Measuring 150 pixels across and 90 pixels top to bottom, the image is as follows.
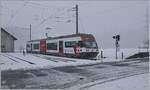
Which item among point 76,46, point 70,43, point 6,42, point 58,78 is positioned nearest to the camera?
point 58,78

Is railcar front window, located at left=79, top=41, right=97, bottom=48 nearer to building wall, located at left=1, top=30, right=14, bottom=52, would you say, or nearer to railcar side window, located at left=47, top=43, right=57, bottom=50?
railcar side window, located at left=47, top=43, right=57, bottom=50

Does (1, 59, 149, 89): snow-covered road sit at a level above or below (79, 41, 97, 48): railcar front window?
below

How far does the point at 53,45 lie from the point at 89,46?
8.30m

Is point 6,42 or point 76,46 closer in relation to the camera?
point 76,46

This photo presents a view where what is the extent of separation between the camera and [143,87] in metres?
9.55

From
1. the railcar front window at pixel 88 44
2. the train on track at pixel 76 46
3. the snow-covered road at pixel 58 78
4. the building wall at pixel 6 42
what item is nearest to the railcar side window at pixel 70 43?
the train on track at pixel 76 46

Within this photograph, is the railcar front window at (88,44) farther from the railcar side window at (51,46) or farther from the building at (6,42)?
the building at (6,42)

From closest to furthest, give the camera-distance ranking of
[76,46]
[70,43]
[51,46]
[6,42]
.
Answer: [76,46], [70,43], [51,46], [6,42]

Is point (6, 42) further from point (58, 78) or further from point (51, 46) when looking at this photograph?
point (58, 78)

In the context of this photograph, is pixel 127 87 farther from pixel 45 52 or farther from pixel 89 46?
pixel 45 52

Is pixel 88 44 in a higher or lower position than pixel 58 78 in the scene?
higher

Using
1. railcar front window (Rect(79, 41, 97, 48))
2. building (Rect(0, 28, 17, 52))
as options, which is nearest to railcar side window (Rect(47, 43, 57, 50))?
railcar front window (Rect(79, 41, 97, 48))

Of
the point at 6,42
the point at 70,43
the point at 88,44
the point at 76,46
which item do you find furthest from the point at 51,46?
the point at 6,42

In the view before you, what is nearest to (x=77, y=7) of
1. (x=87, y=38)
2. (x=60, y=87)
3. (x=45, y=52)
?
(x=87, y=38)
